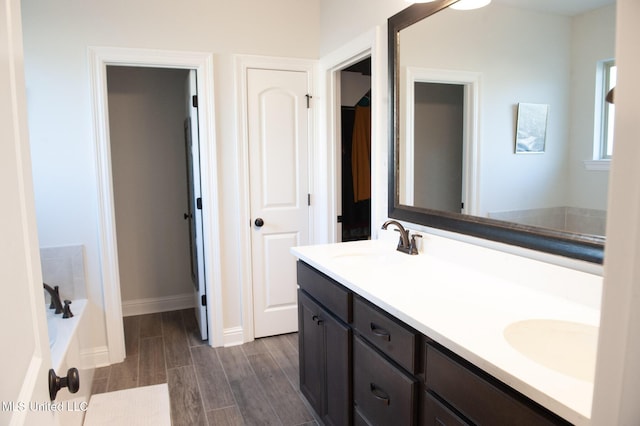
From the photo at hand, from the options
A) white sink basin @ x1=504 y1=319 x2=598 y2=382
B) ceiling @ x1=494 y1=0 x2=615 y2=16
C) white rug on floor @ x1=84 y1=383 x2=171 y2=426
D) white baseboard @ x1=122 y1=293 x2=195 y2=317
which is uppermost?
ceiling @ x1=494 y1=0 x2=615 y2=16

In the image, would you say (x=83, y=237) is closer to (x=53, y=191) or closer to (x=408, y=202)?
(x=53, y=191)

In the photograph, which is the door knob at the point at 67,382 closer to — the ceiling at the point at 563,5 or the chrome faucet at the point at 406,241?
the chrome faucet at the point at 406,241

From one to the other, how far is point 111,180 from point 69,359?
3.90ft

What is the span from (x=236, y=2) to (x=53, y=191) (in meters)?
1.78

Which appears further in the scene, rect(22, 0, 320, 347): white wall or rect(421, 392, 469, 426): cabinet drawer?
rect(22, 0, 320, 347): white wall

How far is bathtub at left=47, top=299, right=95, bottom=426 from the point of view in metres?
2.02

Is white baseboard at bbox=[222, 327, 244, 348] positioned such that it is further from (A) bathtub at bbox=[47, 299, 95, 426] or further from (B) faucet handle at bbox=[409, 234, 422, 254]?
(B) faucet handle at bbox=[409, 234, 422, 254]

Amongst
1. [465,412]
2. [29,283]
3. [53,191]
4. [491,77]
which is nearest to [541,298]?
[465,412]

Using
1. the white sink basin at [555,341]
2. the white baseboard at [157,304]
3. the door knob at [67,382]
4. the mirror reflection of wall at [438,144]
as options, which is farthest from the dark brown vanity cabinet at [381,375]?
the white baseboard at [157,304]

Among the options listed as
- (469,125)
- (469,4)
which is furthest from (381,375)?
(469,4)

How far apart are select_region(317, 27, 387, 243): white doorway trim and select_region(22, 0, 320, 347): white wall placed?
42 cm

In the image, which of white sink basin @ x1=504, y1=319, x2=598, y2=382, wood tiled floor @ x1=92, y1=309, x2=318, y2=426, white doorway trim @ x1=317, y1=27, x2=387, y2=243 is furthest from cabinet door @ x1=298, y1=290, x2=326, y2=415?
white sink basin @ x1=504, y1=319, x2=598, y2=382

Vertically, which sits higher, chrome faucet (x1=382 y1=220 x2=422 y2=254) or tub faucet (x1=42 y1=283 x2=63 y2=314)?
chrome faucet (x1=382 y1=220 x2=422 y2=254)

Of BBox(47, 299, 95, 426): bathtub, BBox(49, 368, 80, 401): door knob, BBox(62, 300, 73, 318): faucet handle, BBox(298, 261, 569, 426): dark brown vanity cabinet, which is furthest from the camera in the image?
BBox(62, 300, 73, 318): faucet handle
